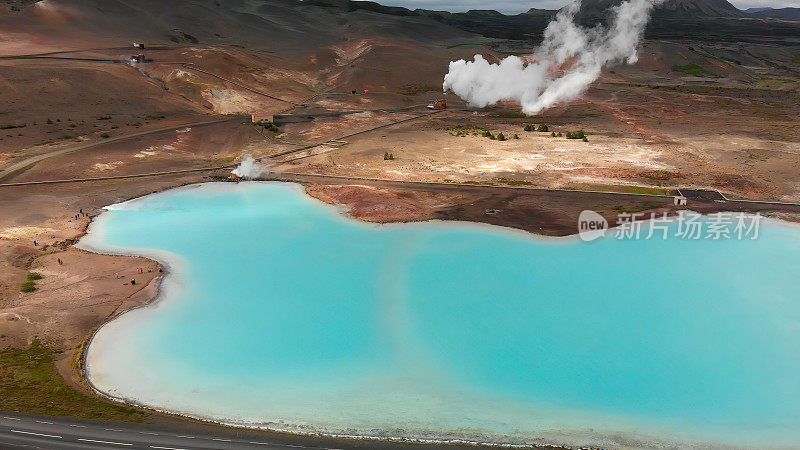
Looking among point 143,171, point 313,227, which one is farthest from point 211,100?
point 313,227

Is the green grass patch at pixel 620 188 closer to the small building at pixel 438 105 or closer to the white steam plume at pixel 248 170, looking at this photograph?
the white steam plume at pixel 248 170

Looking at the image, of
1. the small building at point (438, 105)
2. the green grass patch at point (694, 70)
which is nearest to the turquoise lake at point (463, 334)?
the small building at point (438, 105)

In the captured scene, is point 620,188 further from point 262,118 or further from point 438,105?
point 262,118

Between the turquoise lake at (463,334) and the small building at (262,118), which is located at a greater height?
the small building at (262,118)

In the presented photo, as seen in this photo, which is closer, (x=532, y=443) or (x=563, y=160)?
(x=532, y=443)

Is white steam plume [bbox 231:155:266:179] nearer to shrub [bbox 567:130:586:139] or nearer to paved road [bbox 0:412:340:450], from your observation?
paved road [bbox 0:412:340:450]

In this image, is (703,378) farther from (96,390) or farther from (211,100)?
(211,100)

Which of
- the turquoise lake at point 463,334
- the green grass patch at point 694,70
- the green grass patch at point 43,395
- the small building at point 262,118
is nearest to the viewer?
the green grass patch at point 43,395

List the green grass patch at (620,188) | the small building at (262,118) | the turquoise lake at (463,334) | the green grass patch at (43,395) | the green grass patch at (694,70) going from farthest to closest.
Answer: the green grass patch at (694,70)
the small building at (262,118)
the green grass patch at (620,188)
the turquoise lake at (463,334)
the green grass patch at (43,395)
